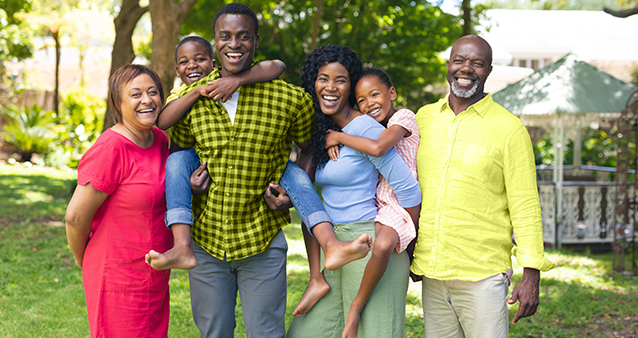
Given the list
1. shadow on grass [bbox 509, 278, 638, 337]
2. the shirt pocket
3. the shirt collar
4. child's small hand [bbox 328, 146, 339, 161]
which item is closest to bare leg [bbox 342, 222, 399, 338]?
child's small hand [bbox 328, 146, 339, 161]

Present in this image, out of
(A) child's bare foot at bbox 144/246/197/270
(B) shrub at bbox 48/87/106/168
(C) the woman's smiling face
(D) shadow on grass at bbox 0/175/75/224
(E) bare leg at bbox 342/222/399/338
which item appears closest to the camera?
(A) child's bare foot at bbox 144/246/197/270

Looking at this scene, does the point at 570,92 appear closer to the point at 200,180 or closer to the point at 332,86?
the point at 332,86

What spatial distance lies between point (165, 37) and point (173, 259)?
17.5 feet

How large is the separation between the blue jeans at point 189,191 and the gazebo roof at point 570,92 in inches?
275

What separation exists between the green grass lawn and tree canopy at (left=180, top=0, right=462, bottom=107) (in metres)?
5.49

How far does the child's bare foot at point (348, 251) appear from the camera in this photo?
2316mm

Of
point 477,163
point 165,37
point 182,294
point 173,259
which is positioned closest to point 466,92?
point 477,163

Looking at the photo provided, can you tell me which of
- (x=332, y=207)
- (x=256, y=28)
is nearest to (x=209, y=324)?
Answer: (x=332, y=207)

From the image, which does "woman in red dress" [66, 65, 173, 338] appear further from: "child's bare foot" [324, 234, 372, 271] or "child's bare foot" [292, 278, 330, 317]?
"child's bare foot" [324, 234, 372, 271]

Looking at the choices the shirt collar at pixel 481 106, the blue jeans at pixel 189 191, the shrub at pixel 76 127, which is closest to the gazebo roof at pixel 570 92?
the shirt collar at pixel 481 106

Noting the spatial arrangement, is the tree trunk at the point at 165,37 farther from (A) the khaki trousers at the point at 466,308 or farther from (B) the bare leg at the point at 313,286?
(A) the khaki trousers at the point at 466,308

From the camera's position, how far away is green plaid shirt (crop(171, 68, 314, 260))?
2.50m

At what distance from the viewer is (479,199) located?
2555 millimetres

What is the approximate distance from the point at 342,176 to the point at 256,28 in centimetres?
87
